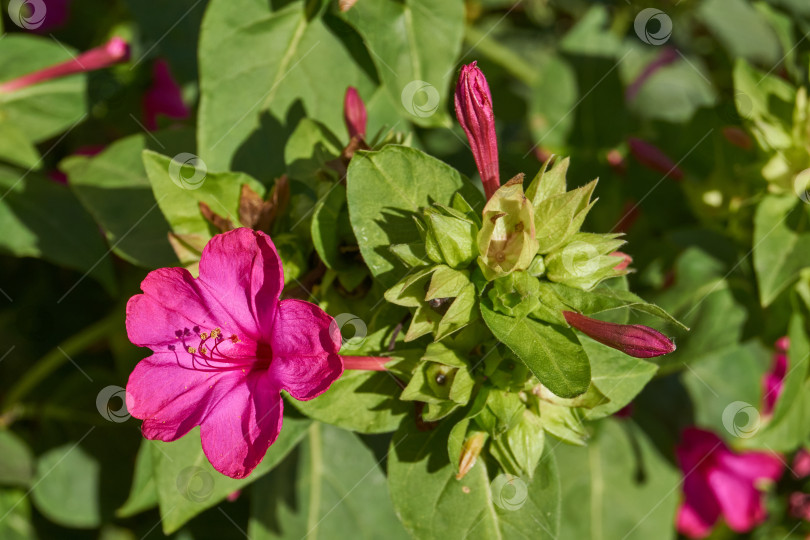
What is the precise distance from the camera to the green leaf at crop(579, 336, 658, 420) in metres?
1.20

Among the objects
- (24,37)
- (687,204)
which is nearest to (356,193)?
(687,204)

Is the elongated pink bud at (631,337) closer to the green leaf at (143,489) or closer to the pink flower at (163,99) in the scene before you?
the green leaf at (143,489)

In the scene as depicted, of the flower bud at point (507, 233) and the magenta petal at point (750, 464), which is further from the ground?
the flower bud at point (507, 233)

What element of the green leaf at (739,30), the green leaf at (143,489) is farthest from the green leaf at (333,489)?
the green leaf at (739,30)

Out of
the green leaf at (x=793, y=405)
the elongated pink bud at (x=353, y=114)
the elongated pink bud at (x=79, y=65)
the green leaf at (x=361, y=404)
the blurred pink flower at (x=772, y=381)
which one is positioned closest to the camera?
the green leaf at (x=361, y=404)

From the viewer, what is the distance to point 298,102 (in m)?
1.48

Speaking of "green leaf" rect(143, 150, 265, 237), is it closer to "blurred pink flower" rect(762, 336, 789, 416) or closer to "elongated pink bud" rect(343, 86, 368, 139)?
"elongated pink bud" rect(343, 86, 368, 139)

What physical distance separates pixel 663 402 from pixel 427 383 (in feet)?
4.56

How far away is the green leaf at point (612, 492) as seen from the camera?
6.44 feet

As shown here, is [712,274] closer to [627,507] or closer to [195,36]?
[627,507]

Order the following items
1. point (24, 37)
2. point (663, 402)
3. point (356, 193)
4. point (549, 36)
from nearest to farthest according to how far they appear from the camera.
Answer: point (356, 193)
point (24, 37)
point (663, 402)
point (549, 36)

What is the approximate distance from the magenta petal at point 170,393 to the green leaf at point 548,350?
415mm

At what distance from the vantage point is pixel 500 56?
227 centimetres

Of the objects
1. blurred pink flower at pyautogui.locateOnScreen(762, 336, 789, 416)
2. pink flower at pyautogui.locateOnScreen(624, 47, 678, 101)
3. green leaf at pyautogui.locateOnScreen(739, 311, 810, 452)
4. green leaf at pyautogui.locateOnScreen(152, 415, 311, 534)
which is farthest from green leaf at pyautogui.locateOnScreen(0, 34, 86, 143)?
blurred pink flower at pyautogui.locateOnScreen(762, 336, 789, 416)
